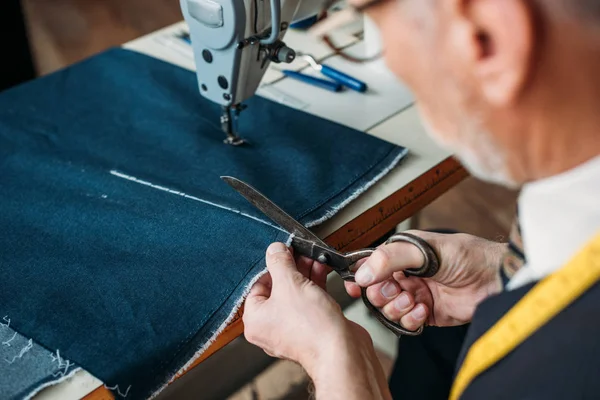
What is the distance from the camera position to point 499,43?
429mm

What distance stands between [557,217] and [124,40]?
2887 mm

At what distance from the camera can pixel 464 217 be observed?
6.91 ft

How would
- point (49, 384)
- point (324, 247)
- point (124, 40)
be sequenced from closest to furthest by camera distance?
point (49, 384) < point (324, 247) < point (124, 40)

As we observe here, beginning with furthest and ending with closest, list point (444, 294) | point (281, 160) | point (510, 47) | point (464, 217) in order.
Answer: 1. point (464, 217)
2. point (281, 160)
3. point (444, 294)
4. point (510, 47)

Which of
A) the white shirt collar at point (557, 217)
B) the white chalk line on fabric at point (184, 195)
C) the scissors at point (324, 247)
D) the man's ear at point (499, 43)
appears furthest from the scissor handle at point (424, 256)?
the man's ear at point (499, 43)

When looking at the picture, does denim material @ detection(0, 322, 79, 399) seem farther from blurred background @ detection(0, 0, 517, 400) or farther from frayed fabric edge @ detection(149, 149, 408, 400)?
blurred background @ detection(0, 0, 517, 400)

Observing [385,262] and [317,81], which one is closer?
[385,262]

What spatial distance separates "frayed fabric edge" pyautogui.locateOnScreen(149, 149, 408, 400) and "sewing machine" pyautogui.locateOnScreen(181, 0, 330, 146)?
0.21m

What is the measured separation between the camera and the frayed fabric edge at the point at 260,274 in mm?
716

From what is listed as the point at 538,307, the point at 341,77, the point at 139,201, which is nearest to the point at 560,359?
the point at 538,307

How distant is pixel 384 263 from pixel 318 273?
107mm

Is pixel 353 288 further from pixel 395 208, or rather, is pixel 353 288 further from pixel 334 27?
pixel 334 27

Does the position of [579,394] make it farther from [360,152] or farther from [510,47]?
[360,152]

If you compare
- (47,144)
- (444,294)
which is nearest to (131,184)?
(47,144)
